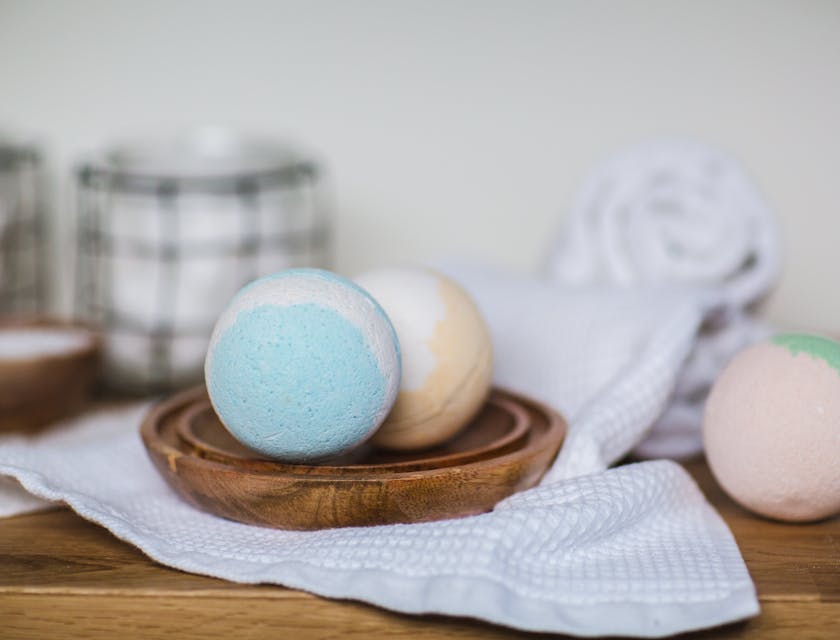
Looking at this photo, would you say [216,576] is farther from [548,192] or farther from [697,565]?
[548,192]

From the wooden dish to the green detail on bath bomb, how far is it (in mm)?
167

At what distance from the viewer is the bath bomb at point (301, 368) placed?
49 cm

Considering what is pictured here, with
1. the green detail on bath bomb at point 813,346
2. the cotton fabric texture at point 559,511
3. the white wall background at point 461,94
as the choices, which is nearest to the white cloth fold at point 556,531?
the cotton fabric texture at point 559,511

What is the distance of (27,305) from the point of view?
1006mm

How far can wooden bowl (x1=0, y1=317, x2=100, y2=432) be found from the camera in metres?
0.71

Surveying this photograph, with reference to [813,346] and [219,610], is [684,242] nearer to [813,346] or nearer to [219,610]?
[813,346]

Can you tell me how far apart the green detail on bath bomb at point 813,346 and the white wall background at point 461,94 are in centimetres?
44

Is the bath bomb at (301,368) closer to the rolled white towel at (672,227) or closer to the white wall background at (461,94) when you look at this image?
the rolled white towel at (672,227)

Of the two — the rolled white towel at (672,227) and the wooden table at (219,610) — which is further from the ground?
the rolled white towel at (672,227)

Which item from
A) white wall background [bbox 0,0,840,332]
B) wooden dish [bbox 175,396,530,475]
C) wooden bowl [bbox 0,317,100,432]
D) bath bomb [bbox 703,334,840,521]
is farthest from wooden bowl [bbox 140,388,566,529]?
white wall background [bbox 0,0,840,332]

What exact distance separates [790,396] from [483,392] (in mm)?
183

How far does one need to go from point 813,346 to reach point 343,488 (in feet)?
0.96

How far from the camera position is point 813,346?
55cm

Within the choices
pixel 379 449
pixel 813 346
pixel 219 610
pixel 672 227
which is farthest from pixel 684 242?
pixel 219 610
